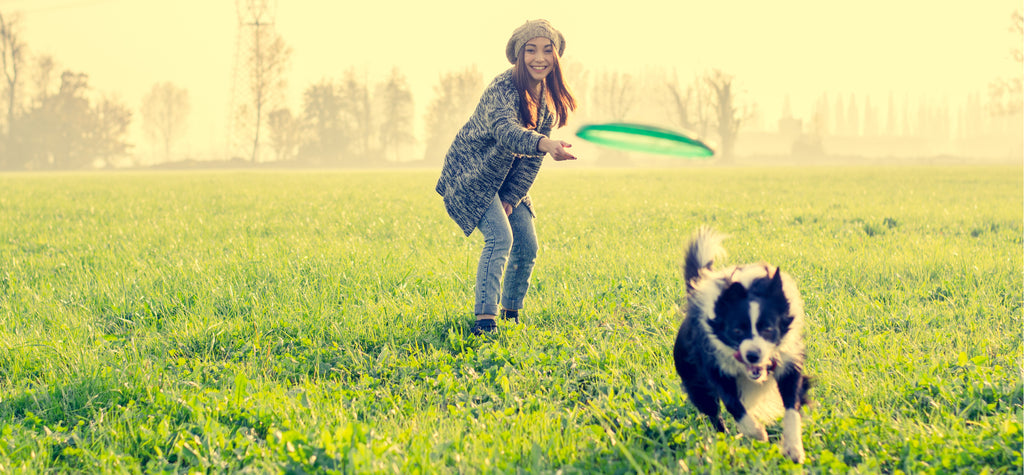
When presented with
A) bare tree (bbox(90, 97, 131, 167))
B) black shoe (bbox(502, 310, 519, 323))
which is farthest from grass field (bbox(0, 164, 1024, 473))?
bare tree (bbox(90, 97, 131, 167))

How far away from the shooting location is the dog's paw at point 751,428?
315 cm

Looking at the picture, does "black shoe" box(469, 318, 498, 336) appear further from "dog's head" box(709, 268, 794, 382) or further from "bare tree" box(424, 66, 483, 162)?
"bare tree" box(424, 66, 483, 162)

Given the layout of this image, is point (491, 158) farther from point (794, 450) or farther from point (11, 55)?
point (11, 55)

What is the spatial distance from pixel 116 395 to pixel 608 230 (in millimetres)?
7614

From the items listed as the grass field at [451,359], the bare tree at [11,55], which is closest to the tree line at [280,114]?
the bare tree at [11,55]

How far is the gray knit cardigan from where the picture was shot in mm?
4307

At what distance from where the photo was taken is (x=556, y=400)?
3814 millimetres

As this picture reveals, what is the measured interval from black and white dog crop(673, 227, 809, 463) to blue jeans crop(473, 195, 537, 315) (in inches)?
65.1

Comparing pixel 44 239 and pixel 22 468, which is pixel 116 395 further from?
pixel 44 239

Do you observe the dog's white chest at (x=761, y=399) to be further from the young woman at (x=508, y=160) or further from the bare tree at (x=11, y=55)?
the bare tree at (x=11, y=55)

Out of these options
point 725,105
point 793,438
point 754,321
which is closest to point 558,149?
point 754,321

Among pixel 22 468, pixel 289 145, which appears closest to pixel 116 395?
pixel 22 468

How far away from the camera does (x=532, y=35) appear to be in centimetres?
436

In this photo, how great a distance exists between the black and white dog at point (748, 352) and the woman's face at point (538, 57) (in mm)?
1808
